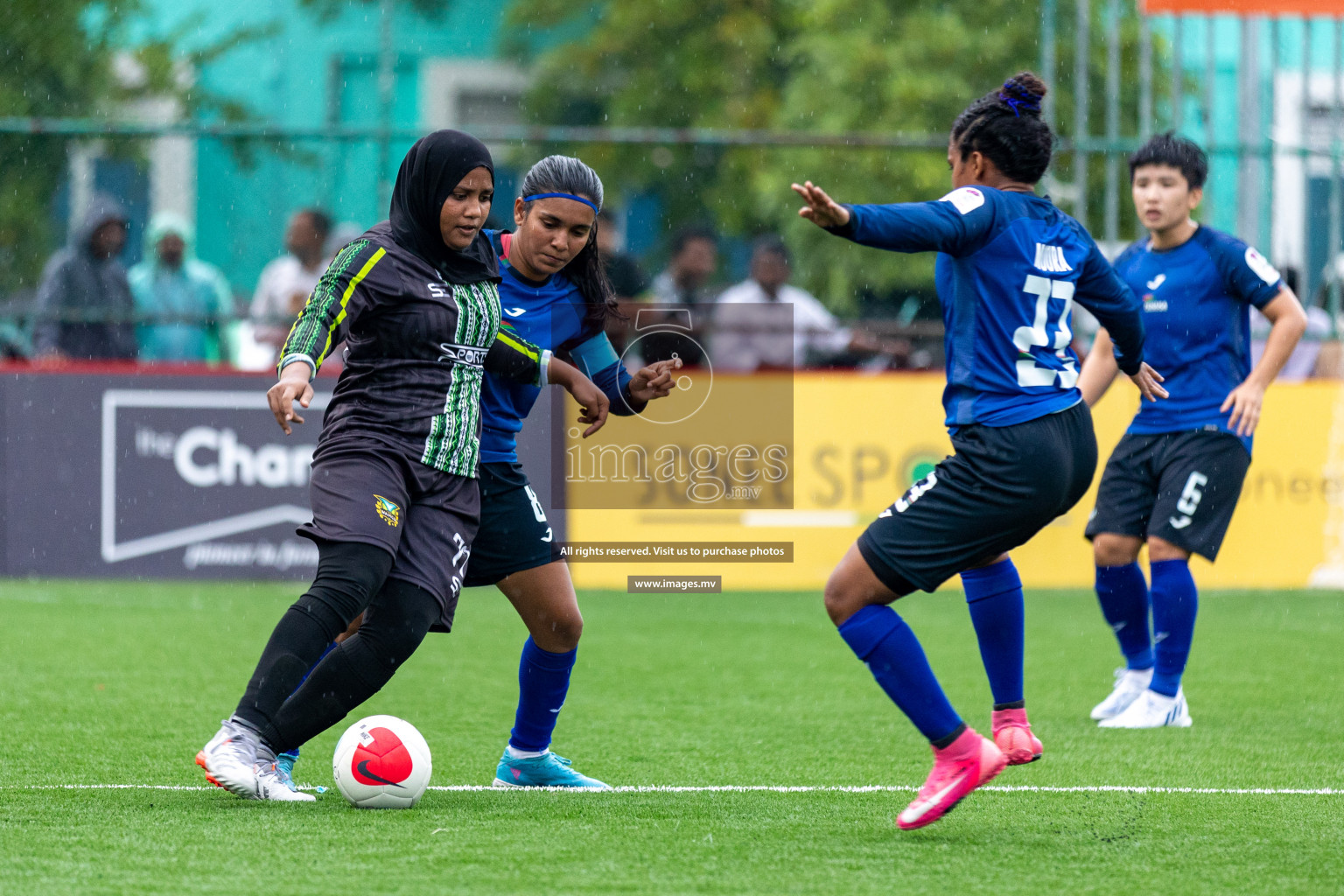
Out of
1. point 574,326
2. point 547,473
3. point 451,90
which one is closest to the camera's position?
point 574,326

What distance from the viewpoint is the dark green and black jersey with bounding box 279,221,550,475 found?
435 centimetres

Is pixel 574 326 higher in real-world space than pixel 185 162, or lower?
lower

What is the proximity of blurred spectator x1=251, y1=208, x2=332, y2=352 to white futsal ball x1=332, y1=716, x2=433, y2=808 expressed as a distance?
6604 mm

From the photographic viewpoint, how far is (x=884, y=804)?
4.59 m

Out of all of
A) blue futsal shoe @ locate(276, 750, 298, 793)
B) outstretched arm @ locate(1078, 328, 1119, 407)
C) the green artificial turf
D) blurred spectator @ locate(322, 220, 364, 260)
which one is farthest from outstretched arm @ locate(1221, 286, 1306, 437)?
blurred spectator @ locate(322, 220, 364, 260)

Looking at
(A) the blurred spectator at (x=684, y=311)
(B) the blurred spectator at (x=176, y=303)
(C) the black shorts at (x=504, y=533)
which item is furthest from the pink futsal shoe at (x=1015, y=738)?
(B) the blurred spectator at (x=176, y=303)

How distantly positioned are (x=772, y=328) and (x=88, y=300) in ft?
13.6

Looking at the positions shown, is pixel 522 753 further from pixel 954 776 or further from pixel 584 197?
pixel 584 197

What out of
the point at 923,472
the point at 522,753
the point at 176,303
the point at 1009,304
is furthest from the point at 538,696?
the point at 176,303

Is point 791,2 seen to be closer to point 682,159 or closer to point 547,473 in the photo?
point 682,159

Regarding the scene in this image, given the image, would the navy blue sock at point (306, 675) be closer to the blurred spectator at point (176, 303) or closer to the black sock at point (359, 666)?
the black sock at point (359, 666)

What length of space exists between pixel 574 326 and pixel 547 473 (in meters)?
4.56

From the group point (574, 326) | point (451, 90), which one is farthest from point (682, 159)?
point (574, 326)

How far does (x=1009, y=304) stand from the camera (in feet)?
14.1
